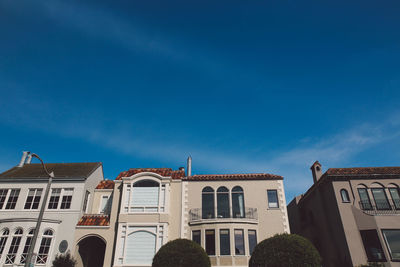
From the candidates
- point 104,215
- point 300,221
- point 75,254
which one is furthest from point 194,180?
point 300,221

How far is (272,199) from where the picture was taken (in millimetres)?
24844

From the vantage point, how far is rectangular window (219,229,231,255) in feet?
72.9

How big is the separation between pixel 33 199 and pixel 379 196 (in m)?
31.8

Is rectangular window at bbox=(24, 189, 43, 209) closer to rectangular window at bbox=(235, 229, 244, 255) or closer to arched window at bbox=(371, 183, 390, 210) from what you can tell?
rectangular window at bbox=(235, 229, 244, 255)

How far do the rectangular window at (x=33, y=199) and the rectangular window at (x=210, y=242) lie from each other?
16342mm

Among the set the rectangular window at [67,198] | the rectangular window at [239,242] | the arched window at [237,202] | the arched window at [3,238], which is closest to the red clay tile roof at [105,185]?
the rectangular window at [67,198]

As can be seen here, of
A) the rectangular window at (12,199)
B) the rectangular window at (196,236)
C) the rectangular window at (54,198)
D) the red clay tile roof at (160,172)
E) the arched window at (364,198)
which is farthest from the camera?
the red clay tile roof at (160,172)

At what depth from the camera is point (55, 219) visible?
24328 mm

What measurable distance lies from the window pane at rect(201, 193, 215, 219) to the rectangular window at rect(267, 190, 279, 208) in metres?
5.30

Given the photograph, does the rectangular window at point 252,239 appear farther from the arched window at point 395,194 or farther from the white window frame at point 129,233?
the arched window at point 395,194

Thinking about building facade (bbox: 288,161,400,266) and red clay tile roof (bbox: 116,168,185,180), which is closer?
building facade (bbox: 288,161,400,266)

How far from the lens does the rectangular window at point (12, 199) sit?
25328 mm

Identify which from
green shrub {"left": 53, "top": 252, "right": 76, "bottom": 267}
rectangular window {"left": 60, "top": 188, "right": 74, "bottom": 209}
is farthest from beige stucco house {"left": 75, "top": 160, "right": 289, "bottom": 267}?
rectangular window {"left": 60, "top": 188, "right": 74, "bottom": 209}

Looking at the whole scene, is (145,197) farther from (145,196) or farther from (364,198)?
(364,198)
